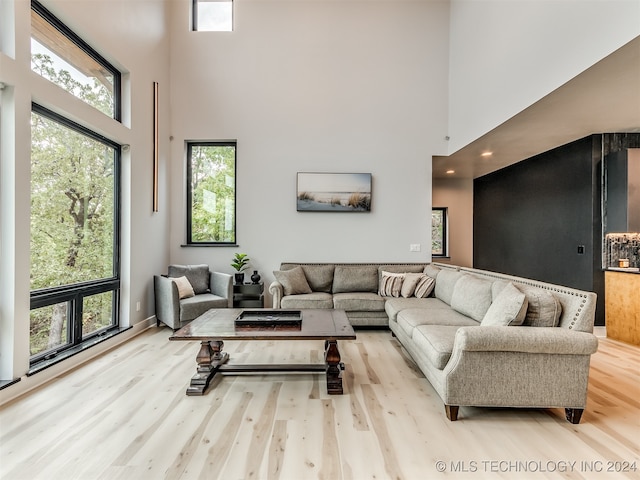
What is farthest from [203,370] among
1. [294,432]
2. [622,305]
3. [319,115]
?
[622,305]

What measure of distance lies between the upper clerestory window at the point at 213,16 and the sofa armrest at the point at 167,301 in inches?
154

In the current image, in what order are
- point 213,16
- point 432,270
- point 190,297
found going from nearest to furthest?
point 190,297, point 432,270, point 213,16

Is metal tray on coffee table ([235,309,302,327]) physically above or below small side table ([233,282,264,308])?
above

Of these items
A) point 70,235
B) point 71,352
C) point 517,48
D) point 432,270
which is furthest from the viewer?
point 432,270

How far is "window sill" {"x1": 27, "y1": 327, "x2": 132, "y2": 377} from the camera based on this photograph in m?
2.74

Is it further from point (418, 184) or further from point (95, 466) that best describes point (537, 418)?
point (418, 184)

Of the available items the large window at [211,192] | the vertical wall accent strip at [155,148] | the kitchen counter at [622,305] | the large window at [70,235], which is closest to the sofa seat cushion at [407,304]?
the kitchen counter at [622,305]

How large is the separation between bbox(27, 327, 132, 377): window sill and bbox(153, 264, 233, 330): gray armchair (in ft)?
1.70

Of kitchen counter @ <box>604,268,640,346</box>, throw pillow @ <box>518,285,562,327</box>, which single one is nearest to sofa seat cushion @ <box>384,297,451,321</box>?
Answer: throw pillow @ <box>518,285,562,327</box>

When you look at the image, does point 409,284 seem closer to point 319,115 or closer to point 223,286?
point 223,286

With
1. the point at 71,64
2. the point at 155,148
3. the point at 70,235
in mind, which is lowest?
the point at 70,235

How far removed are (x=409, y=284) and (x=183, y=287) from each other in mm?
3012

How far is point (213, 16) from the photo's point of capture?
17.4ft

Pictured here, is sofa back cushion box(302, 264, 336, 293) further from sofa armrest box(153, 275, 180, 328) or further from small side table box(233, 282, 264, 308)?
sofa armrest box(153, 275, 180, 328)
